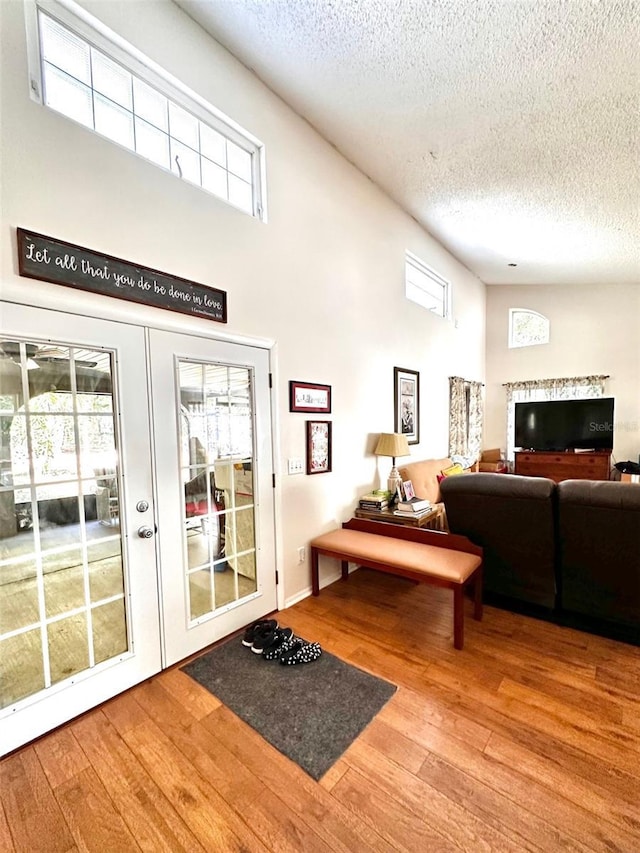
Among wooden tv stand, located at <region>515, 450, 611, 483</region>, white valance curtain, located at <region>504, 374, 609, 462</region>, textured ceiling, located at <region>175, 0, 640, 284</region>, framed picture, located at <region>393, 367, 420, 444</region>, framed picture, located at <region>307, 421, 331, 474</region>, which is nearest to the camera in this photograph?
textured ceiling, located at <region>175, 0, 640, 284</region>

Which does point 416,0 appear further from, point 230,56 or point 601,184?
point 601,184

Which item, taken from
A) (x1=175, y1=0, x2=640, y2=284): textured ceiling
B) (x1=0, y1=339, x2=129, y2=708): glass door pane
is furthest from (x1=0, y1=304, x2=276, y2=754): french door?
(x1=175, y1=0, x2=640, y2=284): textured ceiling

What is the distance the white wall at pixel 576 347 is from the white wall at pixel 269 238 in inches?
109

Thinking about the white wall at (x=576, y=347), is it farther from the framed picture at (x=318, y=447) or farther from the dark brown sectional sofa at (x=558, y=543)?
the framed picture at (x=318, y=447)

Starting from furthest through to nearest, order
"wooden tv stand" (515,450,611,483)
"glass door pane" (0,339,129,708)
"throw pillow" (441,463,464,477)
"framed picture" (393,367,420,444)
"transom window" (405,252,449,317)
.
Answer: "wooden tv stand" (515,450,611,483) → "throw pillow" (441,463,464,477) → "transom window" (405,252,449,317) → "framed picture" (393,367,420,444) → "glass door pane" (0,339,129,708)

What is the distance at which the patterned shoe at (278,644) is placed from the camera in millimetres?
2236

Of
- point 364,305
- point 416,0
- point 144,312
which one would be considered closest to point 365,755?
point 144,312

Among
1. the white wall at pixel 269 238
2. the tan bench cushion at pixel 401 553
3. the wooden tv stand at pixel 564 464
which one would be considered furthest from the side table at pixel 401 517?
the wooden tv stand at pixel 564 464

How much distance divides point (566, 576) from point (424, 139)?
349 centimetres

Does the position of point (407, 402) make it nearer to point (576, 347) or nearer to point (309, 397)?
point (309, 397)

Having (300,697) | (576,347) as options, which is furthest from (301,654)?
(576,347)

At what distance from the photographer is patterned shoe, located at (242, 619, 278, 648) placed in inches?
92.8

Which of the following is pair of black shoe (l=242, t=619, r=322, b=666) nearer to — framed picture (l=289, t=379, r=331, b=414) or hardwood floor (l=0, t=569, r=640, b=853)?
hardwood floor (l=0, t=569, r=640, b=853)

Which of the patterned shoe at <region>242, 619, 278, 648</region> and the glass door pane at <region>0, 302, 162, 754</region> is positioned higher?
the glass door pane at <region>0, 302, 162, 754</region>
